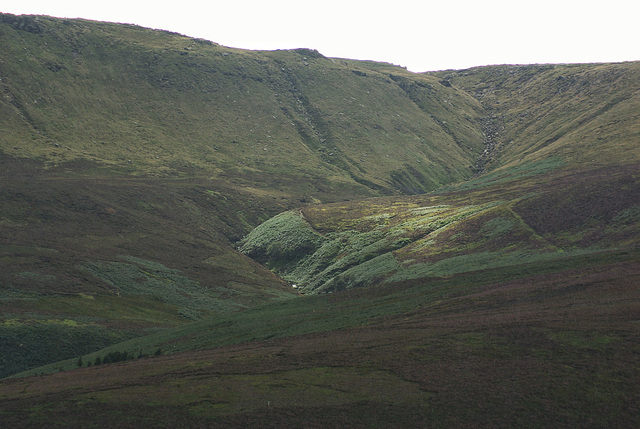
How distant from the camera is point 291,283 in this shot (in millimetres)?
112562

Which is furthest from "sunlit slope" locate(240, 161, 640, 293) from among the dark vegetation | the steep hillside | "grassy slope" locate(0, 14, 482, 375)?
"grassy slope" locate(0, 14, 482, 375)

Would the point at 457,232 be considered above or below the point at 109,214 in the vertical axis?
below

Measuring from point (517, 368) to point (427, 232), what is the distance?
78.3 meters

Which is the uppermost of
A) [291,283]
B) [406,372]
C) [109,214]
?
[109,214]

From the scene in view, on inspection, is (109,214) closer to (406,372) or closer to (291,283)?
(291,283)

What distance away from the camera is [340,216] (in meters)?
145

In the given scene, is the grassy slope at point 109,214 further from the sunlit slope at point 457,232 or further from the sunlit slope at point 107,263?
the sunlit slope at point 457,232

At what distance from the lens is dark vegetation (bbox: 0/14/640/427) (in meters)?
33.8

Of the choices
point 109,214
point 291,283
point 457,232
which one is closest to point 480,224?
point 457,232

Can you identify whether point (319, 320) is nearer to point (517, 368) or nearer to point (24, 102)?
point (517, 368)

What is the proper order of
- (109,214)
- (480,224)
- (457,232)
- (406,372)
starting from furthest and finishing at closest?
(109,214) < (457,232) < (480,224) < (406,372)

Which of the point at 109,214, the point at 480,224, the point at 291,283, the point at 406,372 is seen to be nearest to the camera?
the point at 406,372

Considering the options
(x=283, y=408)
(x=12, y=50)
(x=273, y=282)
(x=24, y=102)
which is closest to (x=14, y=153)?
(x=24, y=102)

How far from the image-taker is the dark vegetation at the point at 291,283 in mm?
33750
